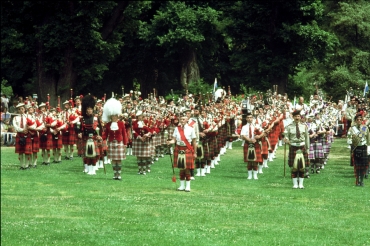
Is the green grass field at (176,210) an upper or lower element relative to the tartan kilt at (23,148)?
lower

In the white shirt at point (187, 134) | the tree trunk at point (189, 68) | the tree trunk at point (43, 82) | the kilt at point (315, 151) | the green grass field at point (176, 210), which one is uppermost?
Result: the tree trunk at point (189, 68)

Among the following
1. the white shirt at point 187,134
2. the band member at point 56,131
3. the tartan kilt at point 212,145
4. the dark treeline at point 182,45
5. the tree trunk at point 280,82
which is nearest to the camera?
the white shirt at point 187,134

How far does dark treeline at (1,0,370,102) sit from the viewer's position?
121 feet

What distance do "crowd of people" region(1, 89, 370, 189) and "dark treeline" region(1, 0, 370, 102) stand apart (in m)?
10.6

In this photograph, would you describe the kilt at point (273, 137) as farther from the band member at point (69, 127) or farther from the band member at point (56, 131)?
the band member at point (56, 131)

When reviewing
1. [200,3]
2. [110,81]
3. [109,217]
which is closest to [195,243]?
[109,217]

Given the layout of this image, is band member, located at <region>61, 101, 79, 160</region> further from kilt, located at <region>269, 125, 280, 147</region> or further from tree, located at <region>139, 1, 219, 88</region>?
tree, located at <region>139, 1, 219, 88</region>

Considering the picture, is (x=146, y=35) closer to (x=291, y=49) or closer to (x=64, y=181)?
(x=291, y=49)

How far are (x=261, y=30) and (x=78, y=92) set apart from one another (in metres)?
9.88

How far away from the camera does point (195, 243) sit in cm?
1148

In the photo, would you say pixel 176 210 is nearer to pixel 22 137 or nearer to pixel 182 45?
pixel 22 137

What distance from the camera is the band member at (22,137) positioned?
2142 centimetres

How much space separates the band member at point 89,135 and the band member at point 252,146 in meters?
3.91

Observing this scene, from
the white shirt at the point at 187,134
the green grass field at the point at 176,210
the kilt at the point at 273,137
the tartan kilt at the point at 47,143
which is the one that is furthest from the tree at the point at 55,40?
the white shirt at the point at 187,134
